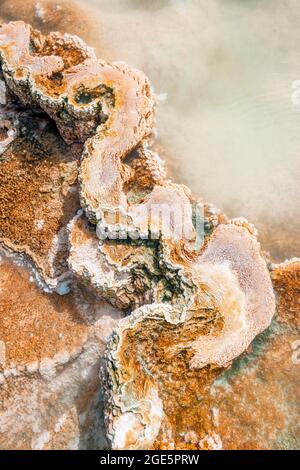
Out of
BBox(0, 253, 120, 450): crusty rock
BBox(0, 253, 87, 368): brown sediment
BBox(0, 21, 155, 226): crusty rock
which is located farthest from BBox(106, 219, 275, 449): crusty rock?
BBox(0, 21, 155, 226): crusty rock

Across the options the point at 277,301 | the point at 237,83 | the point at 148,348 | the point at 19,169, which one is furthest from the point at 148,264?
the point at 237,83

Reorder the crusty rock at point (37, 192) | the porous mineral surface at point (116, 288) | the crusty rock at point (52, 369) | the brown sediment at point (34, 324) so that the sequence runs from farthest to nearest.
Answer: the crusty rock at point (37, 192)
the brown sediment at point (34, 324)
the crusty rock at point (52, 369)
the porous mineral surface at point (116, 288)

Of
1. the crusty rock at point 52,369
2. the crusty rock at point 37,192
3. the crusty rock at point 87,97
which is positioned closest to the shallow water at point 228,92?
the crusty rock at point 87,97

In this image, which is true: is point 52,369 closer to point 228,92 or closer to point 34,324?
point 34,324

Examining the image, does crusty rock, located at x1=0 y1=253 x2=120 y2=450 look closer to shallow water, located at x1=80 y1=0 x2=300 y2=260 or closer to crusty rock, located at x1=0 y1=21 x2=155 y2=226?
crusty rock, located at x1=0 y1=21 x2=155 y2=226

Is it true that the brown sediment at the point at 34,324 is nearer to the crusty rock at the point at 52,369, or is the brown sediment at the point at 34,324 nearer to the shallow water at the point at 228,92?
the crusty rock at the point at 52,369

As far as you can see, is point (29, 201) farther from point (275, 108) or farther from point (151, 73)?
point (275, 108)

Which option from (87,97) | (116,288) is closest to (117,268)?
(116,288)

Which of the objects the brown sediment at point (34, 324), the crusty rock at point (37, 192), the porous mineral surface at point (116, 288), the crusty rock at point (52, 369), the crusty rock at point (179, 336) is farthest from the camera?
→ the crusty rock at point (37, 192)
